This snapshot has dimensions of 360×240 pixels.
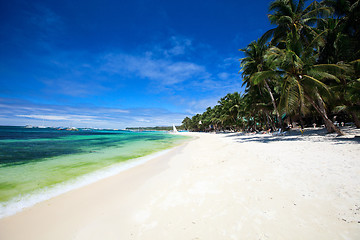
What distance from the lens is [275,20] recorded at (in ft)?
51.1

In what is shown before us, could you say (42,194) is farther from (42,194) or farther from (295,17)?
(295,17)

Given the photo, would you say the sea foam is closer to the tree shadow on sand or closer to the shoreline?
the shoreline

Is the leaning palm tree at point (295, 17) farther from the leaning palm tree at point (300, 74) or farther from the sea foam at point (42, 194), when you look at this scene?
the sea foam at point (42, 194)

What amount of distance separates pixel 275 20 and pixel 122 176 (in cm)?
2152

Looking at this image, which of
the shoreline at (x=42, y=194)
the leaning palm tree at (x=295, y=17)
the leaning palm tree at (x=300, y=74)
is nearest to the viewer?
the shoreline at (x=42, y=194)

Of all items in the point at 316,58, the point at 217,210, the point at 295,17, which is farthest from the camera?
the point at 295,17

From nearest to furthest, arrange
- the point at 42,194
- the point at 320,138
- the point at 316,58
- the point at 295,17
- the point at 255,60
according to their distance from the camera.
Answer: the point at 42,194 < the point at 320,138 < the point at 316,58 < the point at 295,17 < the point at 255,60

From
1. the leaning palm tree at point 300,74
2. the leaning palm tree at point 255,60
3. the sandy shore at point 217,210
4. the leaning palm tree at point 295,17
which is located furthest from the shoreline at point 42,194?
the leaning palm tree at point 295,17

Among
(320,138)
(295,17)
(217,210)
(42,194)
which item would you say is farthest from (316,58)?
(42,194)

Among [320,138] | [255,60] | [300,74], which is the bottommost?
[320,138]

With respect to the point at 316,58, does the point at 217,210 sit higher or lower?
lower

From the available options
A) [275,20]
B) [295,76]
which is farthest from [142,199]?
[275,20]

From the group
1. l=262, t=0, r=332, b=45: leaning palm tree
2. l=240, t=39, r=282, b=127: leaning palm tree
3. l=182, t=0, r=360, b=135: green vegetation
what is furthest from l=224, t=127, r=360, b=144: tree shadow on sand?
l=262, t=0, r=332, b=45: leaning palm tree

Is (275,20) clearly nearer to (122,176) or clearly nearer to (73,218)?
(122,176)
